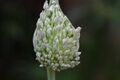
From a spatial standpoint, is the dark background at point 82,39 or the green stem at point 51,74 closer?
the green stem at point 51,74

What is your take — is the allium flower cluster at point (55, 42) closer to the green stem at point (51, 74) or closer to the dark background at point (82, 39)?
the green stem at point (51, 74)

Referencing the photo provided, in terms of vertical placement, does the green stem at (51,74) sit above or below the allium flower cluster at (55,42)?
below

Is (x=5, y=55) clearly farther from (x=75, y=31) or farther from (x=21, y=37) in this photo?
(x=75, y=31)

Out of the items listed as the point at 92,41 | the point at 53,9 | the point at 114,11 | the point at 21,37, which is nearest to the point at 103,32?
the point at 92,41

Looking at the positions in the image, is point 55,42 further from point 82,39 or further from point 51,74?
point 82,39

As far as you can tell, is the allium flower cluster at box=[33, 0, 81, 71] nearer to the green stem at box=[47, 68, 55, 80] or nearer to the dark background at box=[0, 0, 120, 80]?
the green stem at box=[47, 68, 55, 80]

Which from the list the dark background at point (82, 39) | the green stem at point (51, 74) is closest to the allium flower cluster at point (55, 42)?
the green stem at point (51, 74)

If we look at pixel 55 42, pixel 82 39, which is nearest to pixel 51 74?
pixel 55 42
